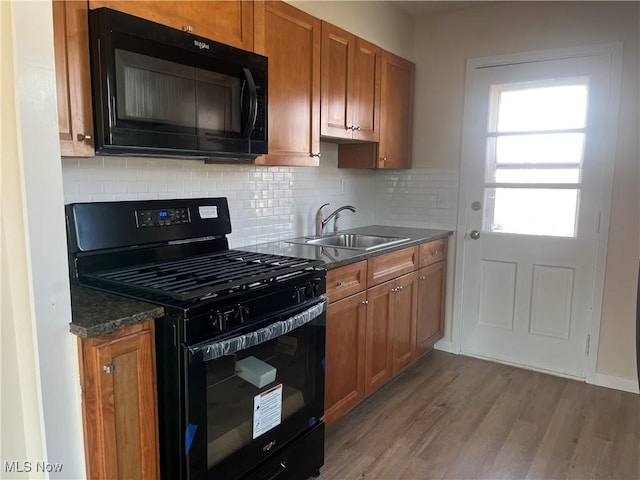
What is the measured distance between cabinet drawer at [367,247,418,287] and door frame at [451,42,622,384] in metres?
0.64

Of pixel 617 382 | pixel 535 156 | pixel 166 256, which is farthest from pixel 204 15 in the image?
pixel 617 382

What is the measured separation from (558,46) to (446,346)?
2.16 meters

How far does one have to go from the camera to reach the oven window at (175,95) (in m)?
1.54

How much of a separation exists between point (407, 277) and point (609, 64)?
174 cm

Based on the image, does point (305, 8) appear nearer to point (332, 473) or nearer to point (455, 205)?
point (455, 205)

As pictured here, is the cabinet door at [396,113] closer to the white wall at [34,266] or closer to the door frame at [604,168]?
the door frame at [604,168]

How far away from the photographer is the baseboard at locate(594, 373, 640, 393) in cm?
289

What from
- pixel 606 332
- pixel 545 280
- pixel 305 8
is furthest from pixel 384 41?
pixel 606 332

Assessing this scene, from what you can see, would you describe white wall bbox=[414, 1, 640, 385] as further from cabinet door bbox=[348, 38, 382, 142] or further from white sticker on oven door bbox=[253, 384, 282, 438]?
white sticker on oven door bbox=[253, 384, 282, 438]

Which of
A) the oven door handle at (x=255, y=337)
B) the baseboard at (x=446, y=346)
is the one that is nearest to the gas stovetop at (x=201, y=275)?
the oven door handle at (x=255, y=337)

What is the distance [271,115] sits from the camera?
7.13 feet

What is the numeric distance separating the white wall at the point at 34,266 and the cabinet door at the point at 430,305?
86.9 inches

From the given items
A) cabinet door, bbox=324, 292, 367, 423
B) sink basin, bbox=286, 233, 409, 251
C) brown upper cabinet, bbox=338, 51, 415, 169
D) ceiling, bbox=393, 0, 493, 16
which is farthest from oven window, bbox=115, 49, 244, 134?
ceiling, bbox=393, 0, 493, 16

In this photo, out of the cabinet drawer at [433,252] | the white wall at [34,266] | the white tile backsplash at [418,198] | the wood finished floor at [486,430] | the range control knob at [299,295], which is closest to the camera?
the white wall at [34,266]
